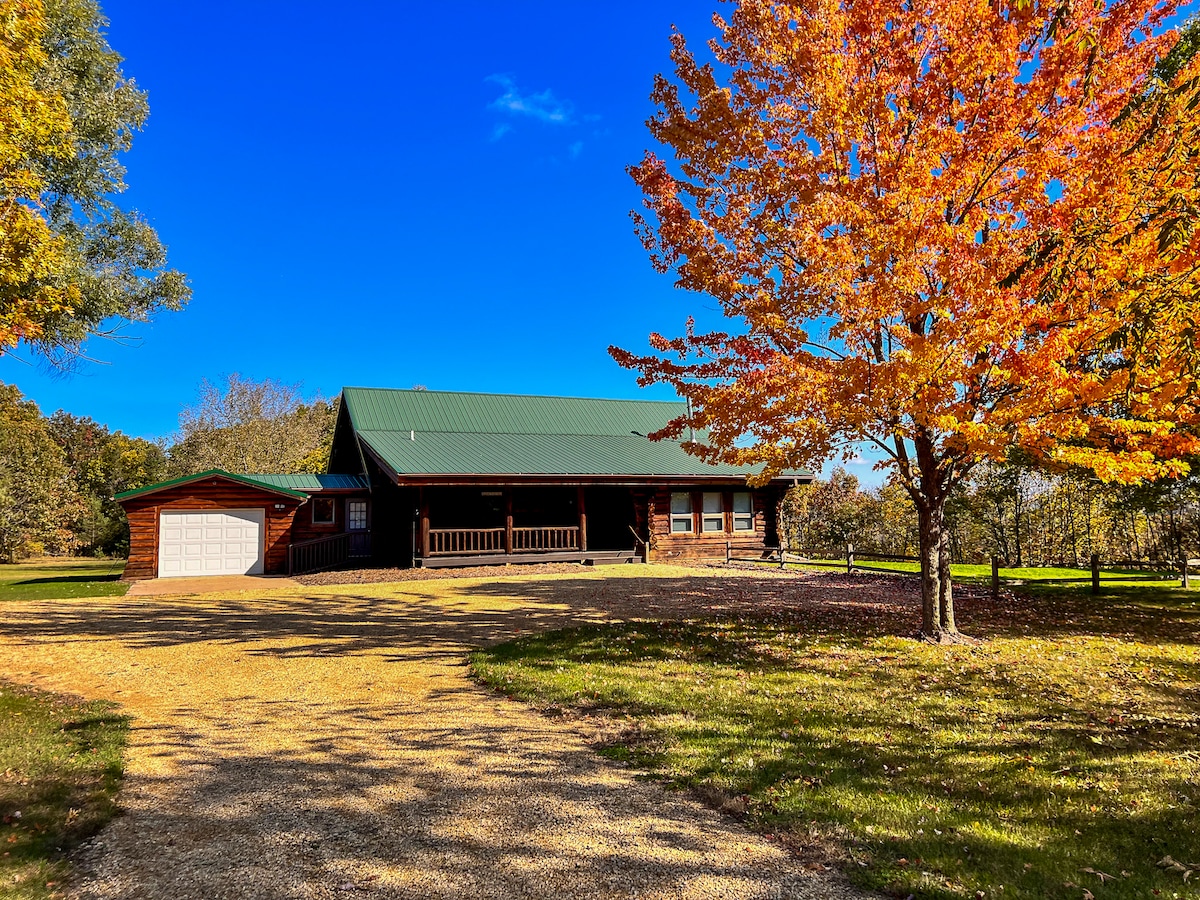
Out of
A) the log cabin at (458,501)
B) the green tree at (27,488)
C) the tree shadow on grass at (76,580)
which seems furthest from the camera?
the green tree at (27,488)

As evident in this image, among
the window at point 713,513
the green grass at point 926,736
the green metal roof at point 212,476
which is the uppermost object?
the green metal roof at point 212,476

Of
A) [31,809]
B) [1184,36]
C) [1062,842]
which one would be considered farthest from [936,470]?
[31,809]

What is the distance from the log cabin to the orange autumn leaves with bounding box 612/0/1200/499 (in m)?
14.6

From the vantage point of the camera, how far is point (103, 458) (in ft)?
150

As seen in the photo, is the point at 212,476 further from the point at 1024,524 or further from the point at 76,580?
the point at 1024,524

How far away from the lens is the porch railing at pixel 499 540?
24.0m

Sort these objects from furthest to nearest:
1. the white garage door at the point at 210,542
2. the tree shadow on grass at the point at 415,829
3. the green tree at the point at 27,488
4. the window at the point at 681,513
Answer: the green tree at the point at 27,488
the window at the point at 681,513
the white garage door at the point at 210,542
the tree shadow on grass at the point at 415,829

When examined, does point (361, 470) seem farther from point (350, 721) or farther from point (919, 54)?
point (919, 54)

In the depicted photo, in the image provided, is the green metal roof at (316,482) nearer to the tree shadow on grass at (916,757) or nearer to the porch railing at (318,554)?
the porch railing at (318,554)

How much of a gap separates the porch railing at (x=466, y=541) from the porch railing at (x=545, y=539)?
0.68 meters

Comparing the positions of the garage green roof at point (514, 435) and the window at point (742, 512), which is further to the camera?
the window at point (742, 512)

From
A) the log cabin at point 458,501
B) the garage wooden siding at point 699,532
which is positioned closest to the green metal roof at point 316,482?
the log cabin at point 458,501

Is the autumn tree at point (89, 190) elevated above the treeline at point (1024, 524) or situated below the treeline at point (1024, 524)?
above

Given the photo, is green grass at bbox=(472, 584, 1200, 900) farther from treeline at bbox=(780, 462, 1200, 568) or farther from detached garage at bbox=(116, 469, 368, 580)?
detached garage at bbox=(116, 469, 368, 580)
